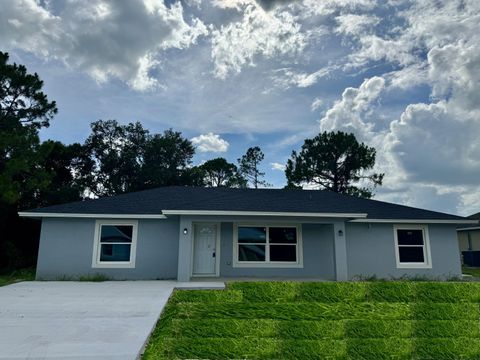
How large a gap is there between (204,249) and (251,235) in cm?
192

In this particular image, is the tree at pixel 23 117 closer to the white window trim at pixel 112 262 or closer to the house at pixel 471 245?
the white window trim at pixel 112 262

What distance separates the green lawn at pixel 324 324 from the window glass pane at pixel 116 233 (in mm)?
5045

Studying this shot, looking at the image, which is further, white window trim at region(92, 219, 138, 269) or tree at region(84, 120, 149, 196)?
tree at region(84, 120, 149, 196)

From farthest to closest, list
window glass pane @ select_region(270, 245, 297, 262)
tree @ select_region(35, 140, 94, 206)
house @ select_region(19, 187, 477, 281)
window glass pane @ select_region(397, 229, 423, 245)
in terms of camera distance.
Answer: tree @ select_region(35, 140, 94, 206)
window glass pane @ select_region(397, 229, 423, 245)
window glass pane @ select_region(270, 245, 297, 262)
house @ select_region(19, 187, 477, 281)

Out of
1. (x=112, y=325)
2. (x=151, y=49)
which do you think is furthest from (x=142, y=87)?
(x=112, y=325)

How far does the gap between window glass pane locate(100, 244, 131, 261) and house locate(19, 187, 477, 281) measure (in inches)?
1.4

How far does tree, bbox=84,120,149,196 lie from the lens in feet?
89.0

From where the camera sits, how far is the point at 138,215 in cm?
1227

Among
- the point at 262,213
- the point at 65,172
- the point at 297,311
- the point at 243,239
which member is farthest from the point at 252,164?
the point at 297,311

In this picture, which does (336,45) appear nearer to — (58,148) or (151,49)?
(151,49)

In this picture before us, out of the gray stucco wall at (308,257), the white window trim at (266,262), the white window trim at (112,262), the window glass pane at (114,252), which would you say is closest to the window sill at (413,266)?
the gray stucco wall at (308,257)

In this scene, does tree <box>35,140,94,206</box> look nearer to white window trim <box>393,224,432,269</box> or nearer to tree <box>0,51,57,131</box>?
tree <box>0,51,57,131</box>

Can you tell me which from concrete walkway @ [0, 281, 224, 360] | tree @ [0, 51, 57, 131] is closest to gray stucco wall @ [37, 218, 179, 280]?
concrete walkway @ [0, 281, 224, 360]

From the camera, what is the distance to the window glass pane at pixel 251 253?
42.4ft
